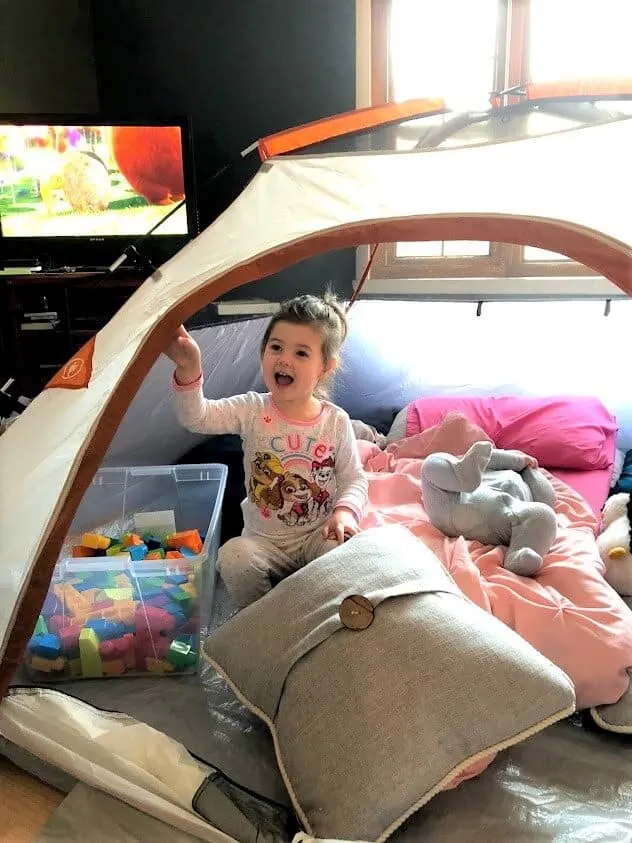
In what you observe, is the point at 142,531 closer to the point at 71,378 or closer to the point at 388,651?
the point at 71,378

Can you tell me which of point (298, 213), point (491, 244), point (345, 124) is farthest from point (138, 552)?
point (491, 244)

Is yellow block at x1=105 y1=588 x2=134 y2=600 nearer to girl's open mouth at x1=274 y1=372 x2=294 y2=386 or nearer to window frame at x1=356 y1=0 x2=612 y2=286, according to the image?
girl's open mouth at x1=274 y1=372 x2=294 y2=386

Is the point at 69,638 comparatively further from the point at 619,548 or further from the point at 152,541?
the point at 619,548

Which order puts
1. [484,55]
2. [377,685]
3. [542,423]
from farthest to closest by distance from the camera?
1. [484,55]
2. [542,423]
3. [377,685]

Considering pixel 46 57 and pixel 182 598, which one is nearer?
pixel 182 598

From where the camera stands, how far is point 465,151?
985mm

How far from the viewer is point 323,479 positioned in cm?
121

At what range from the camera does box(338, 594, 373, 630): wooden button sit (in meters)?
0.85

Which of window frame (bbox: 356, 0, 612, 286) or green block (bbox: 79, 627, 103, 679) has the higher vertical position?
window frame (bbox: 356, 0, 612, 286)

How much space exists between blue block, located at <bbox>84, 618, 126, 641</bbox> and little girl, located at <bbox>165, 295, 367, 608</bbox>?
0.56 ft

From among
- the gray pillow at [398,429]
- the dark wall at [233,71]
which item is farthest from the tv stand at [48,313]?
the gray pillow at [398,429]

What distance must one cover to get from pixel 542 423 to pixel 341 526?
66 centimetres

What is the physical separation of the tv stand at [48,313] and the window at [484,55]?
Answer: 1037 millimetres

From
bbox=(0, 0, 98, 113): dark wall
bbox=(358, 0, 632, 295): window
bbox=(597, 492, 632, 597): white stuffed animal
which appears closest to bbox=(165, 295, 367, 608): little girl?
bbox=(597, 492, 632, 597): white stuffed animal
